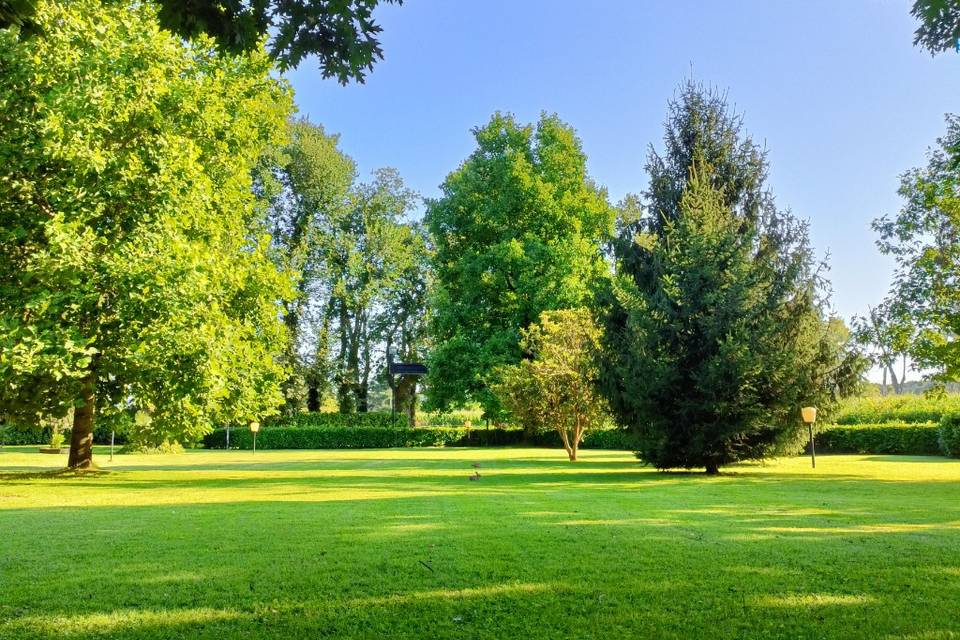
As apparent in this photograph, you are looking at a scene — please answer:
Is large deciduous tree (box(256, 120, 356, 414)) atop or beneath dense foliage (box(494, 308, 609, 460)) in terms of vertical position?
atop

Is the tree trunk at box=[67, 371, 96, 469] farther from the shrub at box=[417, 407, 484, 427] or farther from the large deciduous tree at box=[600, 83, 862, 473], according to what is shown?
the shrub at box=[417, 407, 484, 427]

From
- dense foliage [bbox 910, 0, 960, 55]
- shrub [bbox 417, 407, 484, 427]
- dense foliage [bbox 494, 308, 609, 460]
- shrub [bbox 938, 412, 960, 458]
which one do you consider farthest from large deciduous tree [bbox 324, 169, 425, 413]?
dense foliage [bbox 910, 0, 960, 55]

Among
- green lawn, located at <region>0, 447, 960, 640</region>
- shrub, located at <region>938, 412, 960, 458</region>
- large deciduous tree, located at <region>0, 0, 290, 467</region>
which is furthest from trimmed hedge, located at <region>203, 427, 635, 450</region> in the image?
green lawn, located at <region>0, 447, 960, 640</region>

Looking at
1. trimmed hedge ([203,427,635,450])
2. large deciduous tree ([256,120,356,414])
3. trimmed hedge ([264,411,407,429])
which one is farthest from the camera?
large deciduous tree ([256,120,356,414])

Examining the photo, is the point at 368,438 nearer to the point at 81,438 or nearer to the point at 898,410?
the point at 81,438

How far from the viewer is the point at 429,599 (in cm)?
500

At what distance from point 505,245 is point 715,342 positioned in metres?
22.1

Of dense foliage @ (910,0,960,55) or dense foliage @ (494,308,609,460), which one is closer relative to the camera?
dense foliage @ (910,0,960,55)

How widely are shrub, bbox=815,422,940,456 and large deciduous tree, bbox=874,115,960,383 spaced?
14.0 meters

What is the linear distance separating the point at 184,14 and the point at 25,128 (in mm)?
13786

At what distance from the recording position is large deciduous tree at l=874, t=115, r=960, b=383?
19234mm

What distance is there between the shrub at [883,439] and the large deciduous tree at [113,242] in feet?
93.4

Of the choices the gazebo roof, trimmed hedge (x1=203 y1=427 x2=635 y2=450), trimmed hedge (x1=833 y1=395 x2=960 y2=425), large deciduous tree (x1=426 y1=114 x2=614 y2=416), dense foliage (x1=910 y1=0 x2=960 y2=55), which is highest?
large deciduous tree (x1=426 y1=114 x2=614 y2=416)

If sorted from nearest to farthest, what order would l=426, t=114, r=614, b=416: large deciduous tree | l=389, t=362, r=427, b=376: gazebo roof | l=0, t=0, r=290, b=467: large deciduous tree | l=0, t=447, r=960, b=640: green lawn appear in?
l=0, t=447, r=960, b=640: green lawn
l=0, t=0, r=290, b=467: large deciduous tree
l=426, t=114, r=614, b=416: large deciduous tree
l=389, t=362, r=427, b=376: gazebo roof
